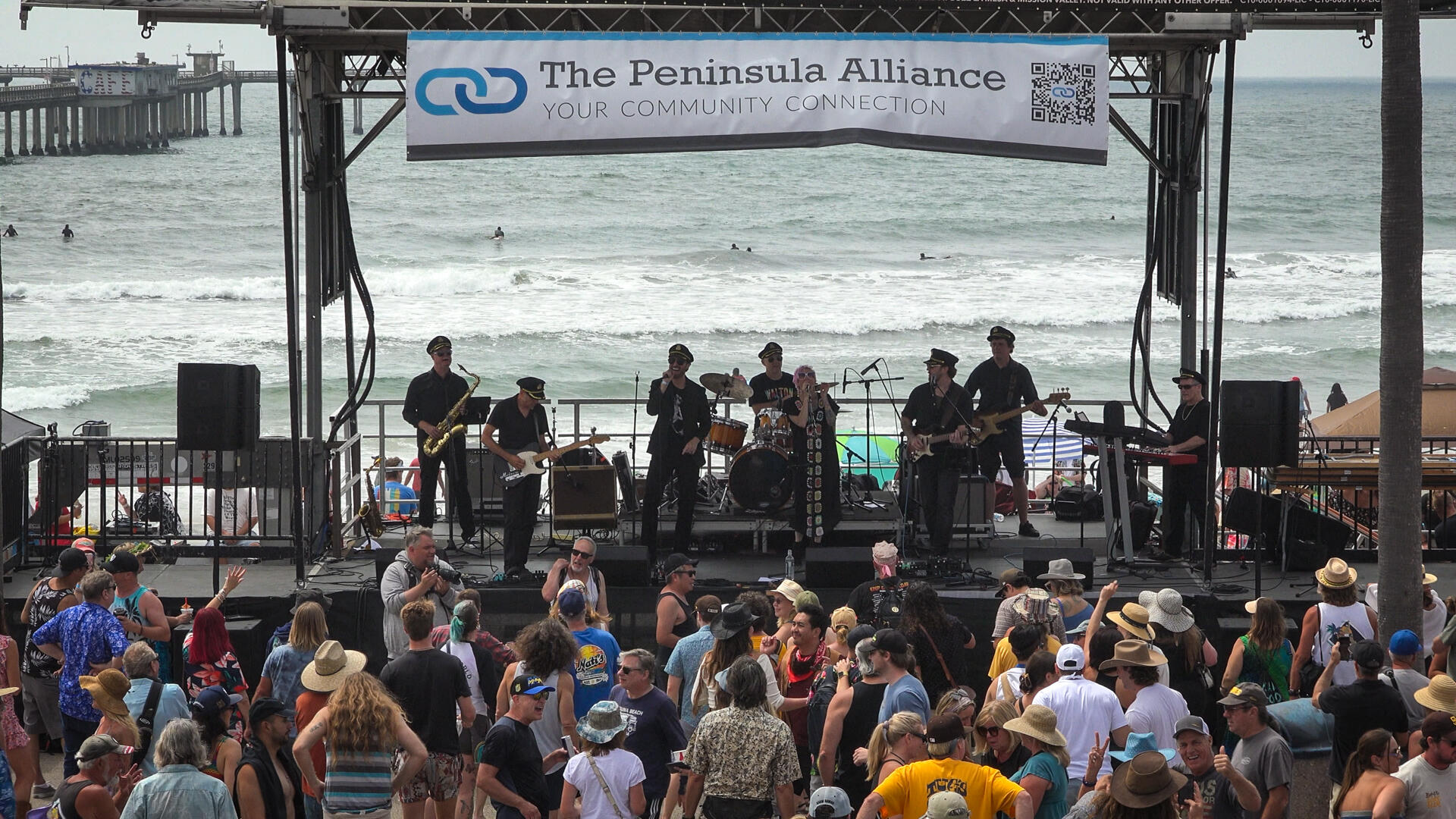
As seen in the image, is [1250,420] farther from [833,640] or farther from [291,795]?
[291,795]

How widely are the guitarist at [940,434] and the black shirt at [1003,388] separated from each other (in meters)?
0.28

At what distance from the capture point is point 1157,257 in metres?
13.4

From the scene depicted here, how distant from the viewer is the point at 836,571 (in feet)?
35.9

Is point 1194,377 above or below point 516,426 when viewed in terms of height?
above

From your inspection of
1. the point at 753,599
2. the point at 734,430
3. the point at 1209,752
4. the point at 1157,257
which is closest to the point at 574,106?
the point at 734,430

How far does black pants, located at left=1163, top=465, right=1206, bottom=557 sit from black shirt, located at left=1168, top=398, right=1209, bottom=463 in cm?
15

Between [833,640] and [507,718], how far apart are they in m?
1.79

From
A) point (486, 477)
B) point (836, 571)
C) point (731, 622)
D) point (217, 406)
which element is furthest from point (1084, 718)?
point (486, 477)

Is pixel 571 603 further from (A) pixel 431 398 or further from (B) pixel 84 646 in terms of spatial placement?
(A) pixel 431 398

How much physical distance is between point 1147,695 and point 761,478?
5.75 meters

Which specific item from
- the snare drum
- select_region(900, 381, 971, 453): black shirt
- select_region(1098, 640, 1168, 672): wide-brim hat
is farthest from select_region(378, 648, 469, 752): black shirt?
select_region(900, 381, 971, 453): black shirt

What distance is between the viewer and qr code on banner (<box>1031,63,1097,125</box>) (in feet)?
35.8

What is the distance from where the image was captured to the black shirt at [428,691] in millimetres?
6977

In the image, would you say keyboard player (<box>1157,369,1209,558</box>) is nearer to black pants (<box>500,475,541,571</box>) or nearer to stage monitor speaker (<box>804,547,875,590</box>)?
stage monitor speaker (<box>804,547,875,590</box>)
